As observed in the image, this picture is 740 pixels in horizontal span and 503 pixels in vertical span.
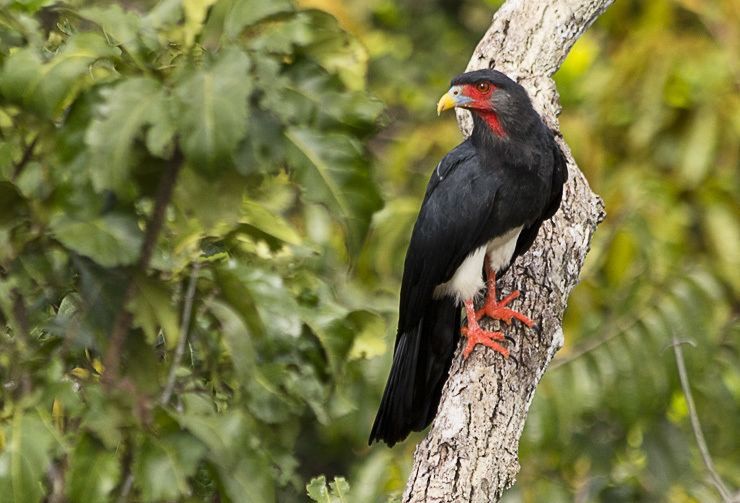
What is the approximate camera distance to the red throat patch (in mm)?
4035

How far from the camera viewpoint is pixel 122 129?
2.72 meters

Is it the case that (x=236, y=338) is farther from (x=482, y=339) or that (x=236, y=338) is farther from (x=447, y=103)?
(x=447, y=103)

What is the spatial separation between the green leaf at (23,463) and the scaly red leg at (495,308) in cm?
165

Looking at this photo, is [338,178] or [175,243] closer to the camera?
[338,178]

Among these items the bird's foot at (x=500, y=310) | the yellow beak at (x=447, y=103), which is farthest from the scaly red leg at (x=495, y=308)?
the yellow beak at (x=447, y=103)

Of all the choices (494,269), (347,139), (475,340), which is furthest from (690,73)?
(347,139)

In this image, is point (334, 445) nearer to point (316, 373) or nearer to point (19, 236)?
point (316, 373)

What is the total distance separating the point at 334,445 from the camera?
667 cm

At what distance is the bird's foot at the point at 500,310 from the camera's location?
380 centimetres

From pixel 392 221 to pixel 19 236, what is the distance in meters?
3.79

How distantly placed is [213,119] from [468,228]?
4.92 feet

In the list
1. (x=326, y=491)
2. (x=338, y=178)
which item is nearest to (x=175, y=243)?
(x=338, y=178)

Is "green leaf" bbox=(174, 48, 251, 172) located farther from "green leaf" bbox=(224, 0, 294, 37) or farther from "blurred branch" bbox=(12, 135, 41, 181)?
"blurred branch" bbox=(12, 135, 41, 181)

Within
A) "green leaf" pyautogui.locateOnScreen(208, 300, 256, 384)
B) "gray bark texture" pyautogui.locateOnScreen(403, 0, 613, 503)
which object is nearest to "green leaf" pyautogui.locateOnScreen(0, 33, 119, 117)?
"green leaf" pyautogui.locateOnScreen(208, 300, 256, 384)
